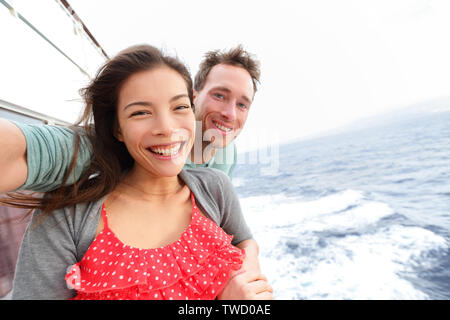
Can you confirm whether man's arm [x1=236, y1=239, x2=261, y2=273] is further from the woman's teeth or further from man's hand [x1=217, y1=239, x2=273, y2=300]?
the woman's teeth

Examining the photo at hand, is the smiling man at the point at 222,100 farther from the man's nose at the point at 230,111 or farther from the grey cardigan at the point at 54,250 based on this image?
the grey cardigan at the point at 54,250

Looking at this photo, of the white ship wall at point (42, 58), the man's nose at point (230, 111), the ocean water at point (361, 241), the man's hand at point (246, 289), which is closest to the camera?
the man's hand at point (246, 289)

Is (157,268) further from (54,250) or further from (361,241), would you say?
(361,241)

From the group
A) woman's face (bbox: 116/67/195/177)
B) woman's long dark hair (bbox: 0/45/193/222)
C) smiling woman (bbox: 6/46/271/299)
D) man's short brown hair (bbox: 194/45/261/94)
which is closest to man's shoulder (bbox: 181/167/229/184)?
smiling woman (bbox: 6/46/271/299)

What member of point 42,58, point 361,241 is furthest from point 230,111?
point 361,241

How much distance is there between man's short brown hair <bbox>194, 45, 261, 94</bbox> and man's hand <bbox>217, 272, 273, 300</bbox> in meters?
1.76

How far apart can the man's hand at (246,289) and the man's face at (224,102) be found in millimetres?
1362

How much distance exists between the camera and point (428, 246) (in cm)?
348

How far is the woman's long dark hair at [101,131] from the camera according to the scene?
2.43 feet

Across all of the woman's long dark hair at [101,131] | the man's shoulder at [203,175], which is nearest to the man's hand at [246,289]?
the man's shoulder at [203,175]

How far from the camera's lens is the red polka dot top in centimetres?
67

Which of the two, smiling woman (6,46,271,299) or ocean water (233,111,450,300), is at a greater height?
smiling woman (6,46,271,299)
